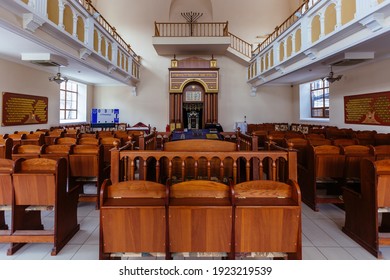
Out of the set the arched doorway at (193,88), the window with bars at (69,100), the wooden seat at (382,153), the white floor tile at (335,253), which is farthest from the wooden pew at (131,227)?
the window with bars at (69,100)

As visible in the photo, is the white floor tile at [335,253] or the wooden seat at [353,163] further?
the wooden seat at [353,163]

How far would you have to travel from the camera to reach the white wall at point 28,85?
6.34 m

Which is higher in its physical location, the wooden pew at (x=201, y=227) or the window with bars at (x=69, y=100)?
the window with bars at (x=69, y=100)

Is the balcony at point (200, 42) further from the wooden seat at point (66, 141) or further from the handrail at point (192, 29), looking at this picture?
the wooden seat at point (66, 141)

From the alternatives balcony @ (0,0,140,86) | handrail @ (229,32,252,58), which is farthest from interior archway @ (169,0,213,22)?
balcony @ (0,0,140,86)

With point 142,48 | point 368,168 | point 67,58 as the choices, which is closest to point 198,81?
point 142,48

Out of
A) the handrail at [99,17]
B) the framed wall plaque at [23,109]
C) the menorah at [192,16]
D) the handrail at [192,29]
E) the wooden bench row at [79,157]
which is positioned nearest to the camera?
the wooden bench row at [79,157]

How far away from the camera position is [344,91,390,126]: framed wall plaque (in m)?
6.40

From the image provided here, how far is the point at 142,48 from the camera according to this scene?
38.7 feet

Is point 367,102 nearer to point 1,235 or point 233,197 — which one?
point 233,197

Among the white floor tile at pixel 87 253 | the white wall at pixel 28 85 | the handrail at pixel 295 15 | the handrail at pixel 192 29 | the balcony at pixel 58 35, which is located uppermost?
→ the handrail at pixel 192 29

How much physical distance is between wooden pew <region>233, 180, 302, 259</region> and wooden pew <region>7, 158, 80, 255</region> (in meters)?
1.79

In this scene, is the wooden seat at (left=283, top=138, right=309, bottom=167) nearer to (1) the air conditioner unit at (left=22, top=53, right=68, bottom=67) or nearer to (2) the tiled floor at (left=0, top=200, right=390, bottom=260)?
(2) the tiled floor at (left=0, top=200, right=390, bottom=260)

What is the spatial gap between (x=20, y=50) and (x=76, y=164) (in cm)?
359
